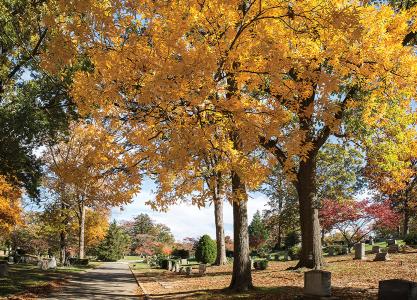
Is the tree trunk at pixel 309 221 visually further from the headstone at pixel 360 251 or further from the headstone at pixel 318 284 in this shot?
the headstone at pixel 318 284

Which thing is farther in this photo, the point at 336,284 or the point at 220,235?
the point at 220,235

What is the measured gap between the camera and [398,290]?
807cm

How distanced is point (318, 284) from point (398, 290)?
2660 millimetres

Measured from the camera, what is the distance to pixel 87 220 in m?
47.1

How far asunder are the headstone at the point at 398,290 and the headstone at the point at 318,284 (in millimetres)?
2151

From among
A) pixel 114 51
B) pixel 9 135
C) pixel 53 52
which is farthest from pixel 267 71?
pixel 9 135

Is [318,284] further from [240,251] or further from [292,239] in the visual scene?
[292,239]

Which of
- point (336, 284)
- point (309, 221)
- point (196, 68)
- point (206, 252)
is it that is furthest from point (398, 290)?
point (206, 252)

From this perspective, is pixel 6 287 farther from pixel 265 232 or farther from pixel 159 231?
pixel 159 231

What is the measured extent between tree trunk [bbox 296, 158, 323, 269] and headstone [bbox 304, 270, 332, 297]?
21.5ft

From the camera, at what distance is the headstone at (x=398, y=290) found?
312 inches

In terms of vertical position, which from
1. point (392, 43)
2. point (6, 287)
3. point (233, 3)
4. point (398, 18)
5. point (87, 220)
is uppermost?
point (398, 18)

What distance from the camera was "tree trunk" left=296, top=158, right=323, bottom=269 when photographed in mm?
17047

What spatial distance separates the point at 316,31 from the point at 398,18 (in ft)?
21.0
